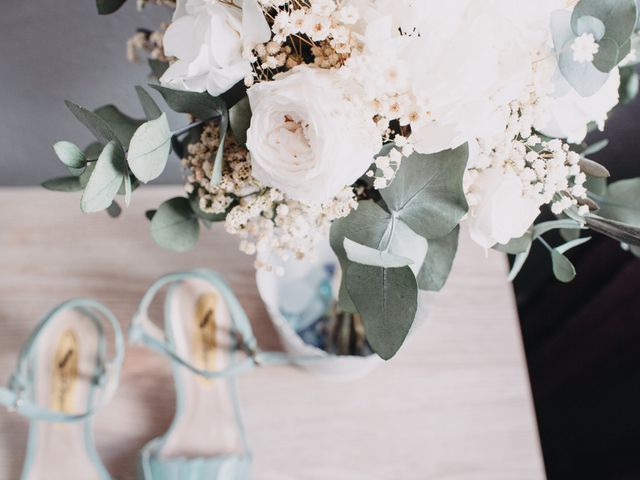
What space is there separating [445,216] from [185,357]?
456 mm

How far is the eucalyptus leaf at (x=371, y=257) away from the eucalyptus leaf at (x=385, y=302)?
0.02 meters

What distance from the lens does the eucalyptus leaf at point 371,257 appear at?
0.37 m

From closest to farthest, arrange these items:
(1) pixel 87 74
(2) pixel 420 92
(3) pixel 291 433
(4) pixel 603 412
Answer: (2) pixel 420 92 → (3) pixel 291 433 → (1) pixel 87 74 → (4) pixel 603 412

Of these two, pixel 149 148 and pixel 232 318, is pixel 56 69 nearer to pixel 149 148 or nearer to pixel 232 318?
pixel 232 318

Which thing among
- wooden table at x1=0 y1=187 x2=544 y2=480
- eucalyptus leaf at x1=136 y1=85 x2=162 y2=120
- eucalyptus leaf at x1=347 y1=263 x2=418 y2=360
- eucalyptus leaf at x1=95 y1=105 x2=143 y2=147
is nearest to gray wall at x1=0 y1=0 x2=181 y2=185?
wooden table at x1=0 y1=187 x2=544 y2=480

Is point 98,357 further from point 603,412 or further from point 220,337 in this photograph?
point 603,412

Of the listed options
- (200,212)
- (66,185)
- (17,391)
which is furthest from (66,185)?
(17,391)

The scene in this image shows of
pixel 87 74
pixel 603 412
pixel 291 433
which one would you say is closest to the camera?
pixel 291 433

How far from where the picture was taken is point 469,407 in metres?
0.71

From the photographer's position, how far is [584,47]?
1.09 ft

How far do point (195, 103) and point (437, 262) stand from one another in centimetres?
21

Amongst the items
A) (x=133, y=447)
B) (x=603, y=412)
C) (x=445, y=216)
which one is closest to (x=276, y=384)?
(x=133, y=447)

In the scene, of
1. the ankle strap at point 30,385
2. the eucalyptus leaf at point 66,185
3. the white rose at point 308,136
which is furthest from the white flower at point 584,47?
the ankle strap at point 30,385

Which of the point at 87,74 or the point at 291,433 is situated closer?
the point at 291,433
